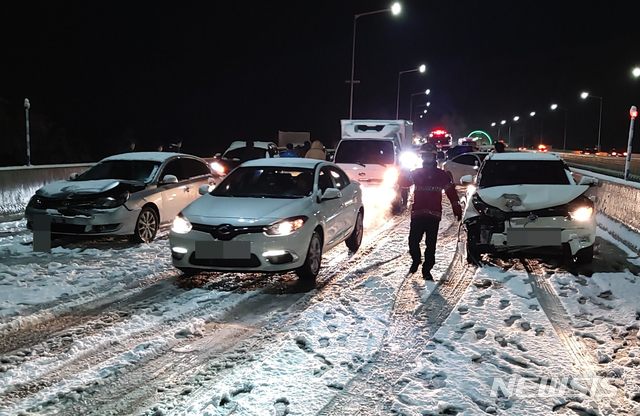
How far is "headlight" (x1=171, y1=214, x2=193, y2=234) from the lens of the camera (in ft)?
24.1

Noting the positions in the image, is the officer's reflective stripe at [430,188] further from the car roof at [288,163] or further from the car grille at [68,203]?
the car grille at [68,203]

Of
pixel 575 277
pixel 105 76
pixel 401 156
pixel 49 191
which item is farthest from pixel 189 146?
pixel 575 277

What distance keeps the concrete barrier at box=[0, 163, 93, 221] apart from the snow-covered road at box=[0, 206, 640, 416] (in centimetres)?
477

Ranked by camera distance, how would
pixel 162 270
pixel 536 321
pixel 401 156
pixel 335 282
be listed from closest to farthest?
pixel 536 321 < pixel 335 282 < pixel 162 270 < pixel 401 156

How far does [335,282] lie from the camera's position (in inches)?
302

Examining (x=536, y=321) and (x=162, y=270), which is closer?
(x=536, y=321)

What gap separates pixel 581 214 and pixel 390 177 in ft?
25.2

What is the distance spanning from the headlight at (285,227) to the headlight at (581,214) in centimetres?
365

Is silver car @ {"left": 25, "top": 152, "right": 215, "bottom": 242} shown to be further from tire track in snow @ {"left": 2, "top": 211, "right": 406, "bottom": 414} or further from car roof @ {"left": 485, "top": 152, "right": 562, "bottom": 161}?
car roof @ {"left": 485, "top": 152, "right": 562, "bottom": 161}

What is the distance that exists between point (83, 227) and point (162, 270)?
1.92 metres

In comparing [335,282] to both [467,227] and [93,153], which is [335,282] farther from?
[93,153]

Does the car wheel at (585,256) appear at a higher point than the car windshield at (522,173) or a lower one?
lower

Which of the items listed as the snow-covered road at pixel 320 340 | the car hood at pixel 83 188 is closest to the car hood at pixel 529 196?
the snow-covered road at pixel 320 340

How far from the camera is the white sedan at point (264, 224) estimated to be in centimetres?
707
